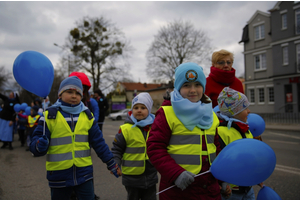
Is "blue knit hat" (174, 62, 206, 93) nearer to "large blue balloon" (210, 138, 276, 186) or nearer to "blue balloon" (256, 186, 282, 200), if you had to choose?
"large blue balloon" (210, 138, 276, 186)

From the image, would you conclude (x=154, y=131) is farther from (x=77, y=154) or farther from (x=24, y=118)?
(x=24, y=118)

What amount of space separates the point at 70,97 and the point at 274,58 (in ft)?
90.2

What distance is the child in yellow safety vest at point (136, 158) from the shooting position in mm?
2828

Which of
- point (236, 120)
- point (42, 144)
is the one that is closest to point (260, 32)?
point (236, 120)

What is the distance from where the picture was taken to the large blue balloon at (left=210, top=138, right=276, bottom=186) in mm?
1450

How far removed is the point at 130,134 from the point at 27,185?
115 inches

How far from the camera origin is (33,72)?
2.53 m

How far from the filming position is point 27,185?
14.8 ft

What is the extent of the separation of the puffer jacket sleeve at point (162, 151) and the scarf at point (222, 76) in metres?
1.43

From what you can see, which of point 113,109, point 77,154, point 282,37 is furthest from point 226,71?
point 113,109

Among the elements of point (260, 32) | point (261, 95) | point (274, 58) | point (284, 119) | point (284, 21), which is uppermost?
point (284, 21)

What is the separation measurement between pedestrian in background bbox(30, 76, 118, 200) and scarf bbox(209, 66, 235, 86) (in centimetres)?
166

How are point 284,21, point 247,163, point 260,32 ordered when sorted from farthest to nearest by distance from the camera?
point 260,32, point 284,21, point 247,163

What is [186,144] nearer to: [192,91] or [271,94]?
[192,91]
